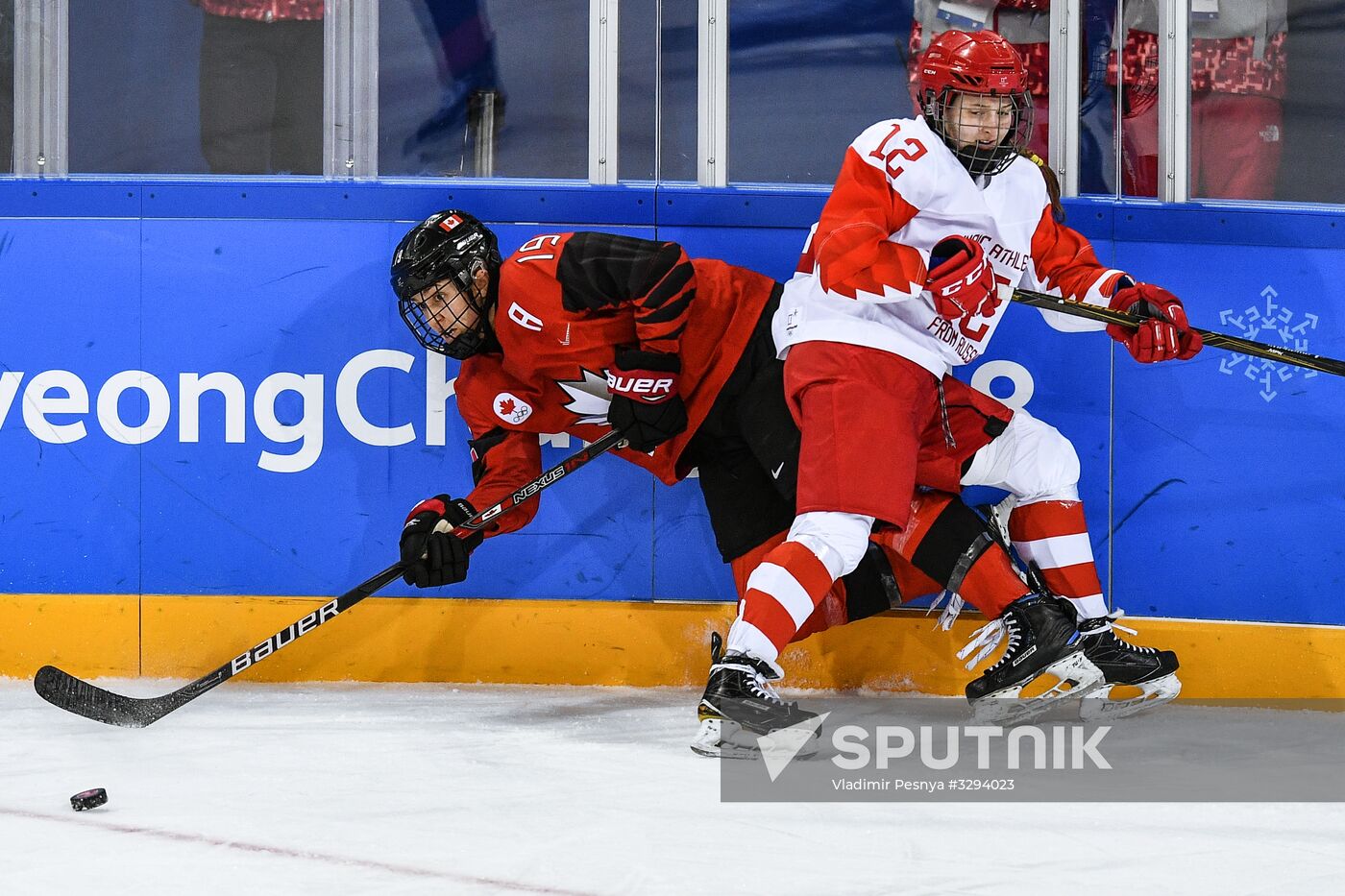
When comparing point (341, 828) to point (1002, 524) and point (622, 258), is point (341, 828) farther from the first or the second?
point (1002, 524)

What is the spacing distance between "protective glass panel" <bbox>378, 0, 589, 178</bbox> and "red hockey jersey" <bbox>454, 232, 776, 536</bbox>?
42cm

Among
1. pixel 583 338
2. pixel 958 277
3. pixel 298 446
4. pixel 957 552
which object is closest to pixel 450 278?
pixel 583 338

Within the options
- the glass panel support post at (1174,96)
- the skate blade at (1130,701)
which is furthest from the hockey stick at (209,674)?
the glass panel support post at (1174,96)

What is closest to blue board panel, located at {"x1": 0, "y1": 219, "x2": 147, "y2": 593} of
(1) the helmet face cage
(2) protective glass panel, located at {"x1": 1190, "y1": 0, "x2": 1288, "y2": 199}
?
(1) the helmet face cage

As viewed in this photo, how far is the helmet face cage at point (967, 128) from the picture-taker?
2.43 meters

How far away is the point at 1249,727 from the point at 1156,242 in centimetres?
103

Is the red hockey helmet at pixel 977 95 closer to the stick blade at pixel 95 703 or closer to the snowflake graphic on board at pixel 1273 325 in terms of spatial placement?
the snowflake graphic on board at pixel 1273 325

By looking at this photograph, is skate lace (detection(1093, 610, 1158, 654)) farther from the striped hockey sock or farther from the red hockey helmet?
the red hockey helmet

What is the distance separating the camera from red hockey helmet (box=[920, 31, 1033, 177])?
2.39m

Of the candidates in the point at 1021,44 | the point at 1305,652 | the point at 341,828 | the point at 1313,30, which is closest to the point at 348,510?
the point at 341,828

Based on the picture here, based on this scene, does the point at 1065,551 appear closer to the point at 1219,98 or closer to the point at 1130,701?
the point at 1130,701

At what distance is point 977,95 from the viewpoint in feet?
7.93

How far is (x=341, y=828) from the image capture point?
188cm

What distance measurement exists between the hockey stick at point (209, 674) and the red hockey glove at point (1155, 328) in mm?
994
